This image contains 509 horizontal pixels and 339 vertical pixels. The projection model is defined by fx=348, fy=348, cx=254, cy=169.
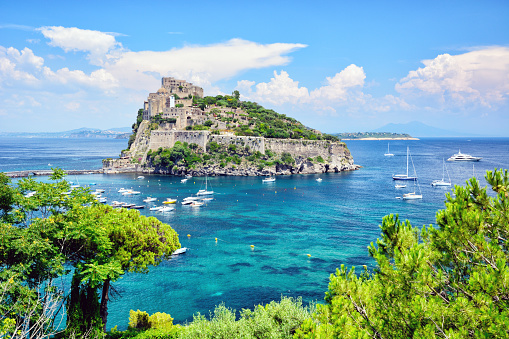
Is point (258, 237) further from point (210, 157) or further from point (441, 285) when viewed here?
point (210, 157)

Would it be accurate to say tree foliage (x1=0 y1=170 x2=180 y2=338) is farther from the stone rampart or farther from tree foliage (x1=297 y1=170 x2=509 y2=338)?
the stone rampart

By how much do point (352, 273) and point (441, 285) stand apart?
180cm

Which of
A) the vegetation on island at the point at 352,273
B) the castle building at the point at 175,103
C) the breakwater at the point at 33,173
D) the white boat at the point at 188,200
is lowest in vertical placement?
the white boat at the point at 188,200

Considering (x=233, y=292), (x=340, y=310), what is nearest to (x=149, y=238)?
(x=233, y=292)

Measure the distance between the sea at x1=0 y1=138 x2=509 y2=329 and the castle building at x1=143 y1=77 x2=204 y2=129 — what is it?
25487 millimetres

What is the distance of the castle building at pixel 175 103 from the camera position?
8494 centimetres

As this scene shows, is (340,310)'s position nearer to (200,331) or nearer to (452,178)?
(200,331)

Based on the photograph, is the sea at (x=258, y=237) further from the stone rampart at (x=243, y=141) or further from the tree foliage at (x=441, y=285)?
the stone rampart at (x=243, y=141)

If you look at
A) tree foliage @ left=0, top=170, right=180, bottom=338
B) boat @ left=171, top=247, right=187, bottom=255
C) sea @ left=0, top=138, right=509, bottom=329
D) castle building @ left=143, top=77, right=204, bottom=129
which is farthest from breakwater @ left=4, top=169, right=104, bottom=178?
tree foliage @ left=0, top=170, right=180, bottom=338

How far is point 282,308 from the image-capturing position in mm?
12680

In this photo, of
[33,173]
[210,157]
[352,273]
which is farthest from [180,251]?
[33,173]

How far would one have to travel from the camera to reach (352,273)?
7.89 meters

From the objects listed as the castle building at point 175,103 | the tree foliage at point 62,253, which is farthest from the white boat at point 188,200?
the castle building at point 175,103

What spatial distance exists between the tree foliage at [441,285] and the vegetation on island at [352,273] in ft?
0.06
